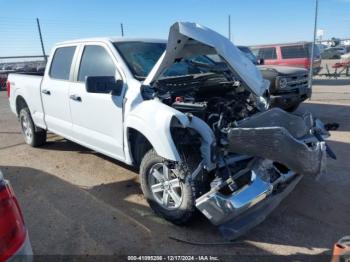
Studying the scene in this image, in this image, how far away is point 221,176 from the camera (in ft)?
10.5

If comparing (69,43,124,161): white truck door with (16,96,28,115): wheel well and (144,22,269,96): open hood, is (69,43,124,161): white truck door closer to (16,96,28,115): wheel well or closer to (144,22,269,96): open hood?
(144,22,269,96): open hood

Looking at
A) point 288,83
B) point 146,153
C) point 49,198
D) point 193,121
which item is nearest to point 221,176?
point 193,121

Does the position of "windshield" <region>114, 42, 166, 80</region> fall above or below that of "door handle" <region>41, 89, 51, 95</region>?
above

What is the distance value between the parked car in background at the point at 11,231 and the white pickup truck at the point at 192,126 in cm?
156

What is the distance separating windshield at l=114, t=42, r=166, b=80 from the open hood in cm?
36

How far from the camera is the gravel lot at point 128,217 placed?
3.21 m

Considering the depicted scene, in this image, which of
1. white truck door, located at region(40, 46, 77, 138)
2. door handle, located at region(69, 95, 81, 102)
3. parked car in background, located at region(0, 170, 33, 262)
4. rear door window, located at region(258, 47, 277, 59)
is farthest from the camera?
rear door window, located at region(258, 47, 277, 59)

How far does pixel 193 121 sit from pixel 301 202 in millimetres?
1804

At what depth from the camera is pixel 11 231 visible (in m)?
1.83

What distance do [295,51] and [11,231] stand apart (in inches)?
626

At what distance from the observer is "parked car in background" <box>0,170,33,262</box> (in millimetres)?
1782

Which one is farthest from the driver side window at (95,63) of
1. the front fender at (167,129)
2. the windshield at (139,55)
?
the front fender at (167,129)

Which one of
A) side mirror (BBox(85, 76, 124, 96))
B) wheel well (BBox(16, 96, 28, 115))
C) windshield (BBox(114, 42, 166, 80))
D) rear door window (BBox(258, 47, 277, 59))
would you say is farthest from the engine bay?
rear door window (BBox(258, 47, 277, 59))

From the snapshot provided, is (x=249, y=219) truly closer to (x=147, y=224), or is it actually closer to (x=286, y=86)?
(x=147, y=224)
